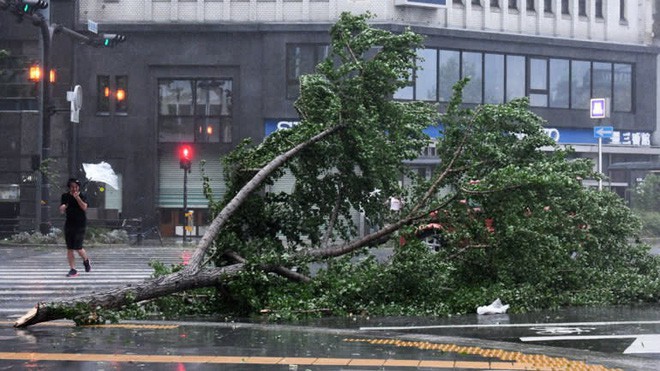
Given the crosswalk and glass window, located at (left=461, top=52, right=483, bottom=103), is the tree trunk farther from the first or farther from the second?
glass window, located at (left=461, top=52, right=483, bottom=103)

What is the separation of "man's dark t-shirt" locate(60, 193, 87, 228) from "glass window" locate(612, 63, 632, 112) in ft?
112

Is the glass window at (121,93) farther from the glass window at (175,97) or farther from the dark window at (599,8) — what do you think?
the dark window at (599,8)

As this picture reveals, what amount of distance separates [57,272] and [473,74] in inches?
1095

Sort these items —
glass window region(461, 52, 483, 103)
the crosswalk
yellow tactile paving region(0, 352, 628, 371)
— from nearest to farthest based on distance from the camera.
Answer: yellow tactile paving region(0, 352, 628, 371) < the crosswalk < glass window region(461, 52, 483, 103)

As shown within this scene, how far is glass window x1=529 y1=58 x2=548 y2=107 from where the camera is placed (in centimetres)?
4725

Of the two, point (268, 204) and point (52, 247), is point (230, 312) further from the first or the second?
point (52, 247)

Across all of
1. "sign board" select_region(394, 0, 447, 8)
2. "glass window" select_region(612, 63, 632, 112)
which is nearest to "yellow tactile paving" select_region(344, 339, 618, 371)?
"sign board" select_region(394, 0, 447, 8)

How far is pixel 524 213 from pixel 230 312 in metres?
4.30

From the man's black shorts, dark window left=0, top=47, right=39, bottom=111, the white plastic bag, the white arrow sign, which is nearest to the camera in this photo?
the white arrow sign

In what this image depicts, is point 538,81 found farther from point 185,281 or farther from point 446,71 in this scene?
point 185,281

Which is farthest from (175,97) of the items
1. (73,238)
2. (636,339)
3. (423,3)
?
(636,339)

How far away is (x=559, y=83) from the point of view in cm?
4781

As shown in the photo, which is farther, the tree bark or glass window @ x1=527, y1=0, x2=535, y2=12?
glass window @ x1=527, y1=0, x2=535, y2=12

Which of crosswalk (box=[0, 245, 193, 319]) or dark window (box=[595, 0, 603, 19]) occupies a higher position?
dark window (box=[595, 0, 603, 19])
